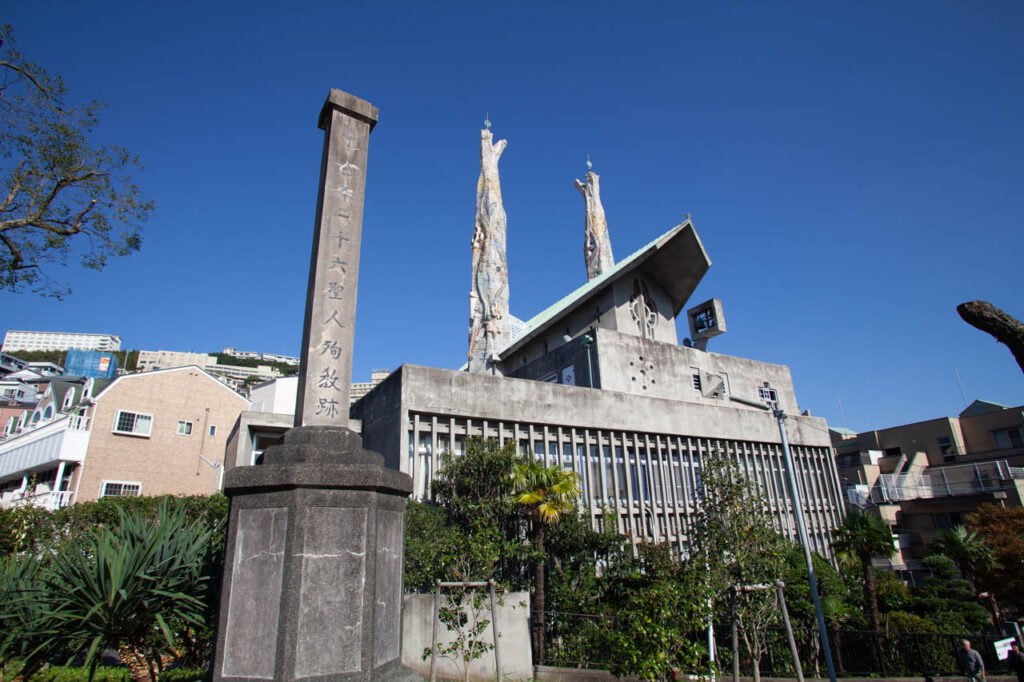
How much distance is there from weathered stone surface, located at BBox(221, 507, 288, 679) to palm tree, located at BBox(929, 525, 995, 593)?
25944 millimetres

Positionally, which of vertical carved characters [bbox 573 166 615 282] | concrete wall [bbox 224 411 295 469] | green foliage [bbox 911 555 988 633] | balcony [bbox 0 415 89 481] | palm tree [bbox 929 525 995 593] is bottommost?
green foliage [bbox 911 555 988 633]

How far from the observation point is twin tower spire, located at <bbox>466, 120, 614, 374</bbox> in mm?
57000

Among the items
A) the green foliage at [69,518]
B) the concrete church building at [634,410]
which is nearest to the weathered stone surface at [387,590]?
the concrete church building at [634,410]

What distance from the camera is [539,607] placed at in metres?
14.0

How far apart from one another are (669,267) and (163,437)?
27332 mm

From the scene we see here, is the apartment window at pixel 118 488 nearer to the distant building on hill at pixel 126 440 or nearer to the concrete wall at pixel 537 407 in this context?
the distant building on hill at pixel 126 440

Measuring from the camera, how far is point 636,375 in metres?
25.1

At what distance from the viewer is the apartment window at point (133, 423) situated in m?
27.7

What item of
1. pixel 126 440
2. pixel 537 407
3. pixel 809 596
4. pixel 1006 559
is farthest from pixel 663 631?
pixel 126 440

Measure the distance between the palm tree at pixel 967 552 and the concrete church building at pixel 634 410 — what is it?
439cm

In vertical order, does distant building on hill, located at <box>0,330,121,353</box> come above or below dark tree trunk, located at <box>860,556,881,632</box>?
above

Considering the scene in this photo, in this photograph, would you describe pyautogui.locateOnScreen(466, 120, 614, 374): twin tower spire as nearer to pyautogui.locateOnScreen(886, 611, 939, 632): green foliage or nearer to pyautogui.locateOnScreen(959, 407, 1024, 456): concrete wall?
pyautogui.locateOnScreen(959, 407, 1024, 456): concrete wall

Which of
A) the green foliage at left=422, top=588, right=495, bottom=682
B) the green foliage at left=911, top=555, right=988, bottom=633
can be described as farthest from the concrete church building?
the green foliage at left=422, top=588, right=495, bottom=682

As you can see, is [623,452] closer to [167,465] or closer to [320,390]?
[320,390]
